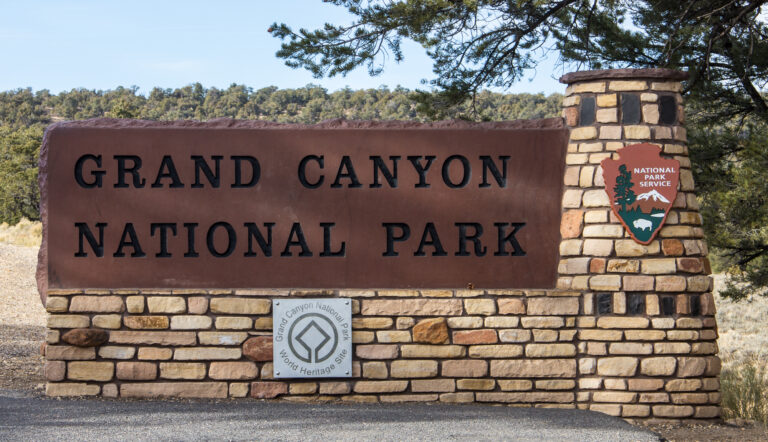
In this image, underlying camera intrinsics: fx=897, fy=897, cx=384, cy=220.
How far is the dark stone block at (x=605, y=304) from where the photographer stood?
757 cm

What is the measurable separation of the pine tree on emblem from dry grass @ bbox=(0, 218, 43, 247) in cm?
2252

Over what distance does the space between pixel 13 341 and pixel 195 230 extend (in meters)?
5.57

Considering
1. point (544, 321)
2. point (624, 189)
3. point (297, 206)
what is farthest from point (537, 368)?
point (297, 206)

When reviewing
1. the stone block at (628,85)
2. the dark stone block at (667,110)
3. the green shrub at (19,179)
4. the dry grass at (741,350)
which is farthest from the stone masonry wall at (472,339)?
the green shrub at (19,179)

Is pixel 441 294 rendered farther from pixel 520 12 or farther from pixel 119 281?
pixel 520 12

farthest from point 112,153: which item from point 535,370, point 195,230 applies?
point 535,370

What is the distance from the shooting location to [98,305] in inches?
299

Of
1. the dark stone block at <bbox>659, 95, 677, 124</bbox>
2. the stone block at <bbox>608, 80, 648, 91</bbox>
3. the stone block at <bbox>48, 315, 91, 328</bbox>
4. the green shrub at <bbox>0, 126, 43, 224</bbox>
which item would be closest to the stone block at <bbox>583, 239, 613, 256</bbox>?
the dark stone block at <bbox>659, 95, 677, 124</bbox>

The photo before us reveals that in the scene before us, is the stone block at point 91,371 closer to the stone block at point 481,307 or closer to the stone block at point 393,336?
the stone block at point 393,336

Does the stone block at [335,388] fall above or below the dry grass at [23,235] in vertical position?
below

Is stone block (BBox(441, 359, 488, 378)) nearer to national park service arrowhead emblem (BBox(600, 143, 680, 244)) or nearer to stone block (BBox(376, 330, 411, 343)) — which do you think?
stone block (BBox(376, 330, 411, 343))

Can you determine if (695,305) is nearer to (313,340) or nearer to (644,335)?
(644,335)

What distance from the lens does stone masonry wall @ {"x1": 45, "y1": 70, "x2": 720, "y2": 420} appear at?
7547 mm

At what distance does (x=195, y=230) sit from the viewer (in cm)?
771
